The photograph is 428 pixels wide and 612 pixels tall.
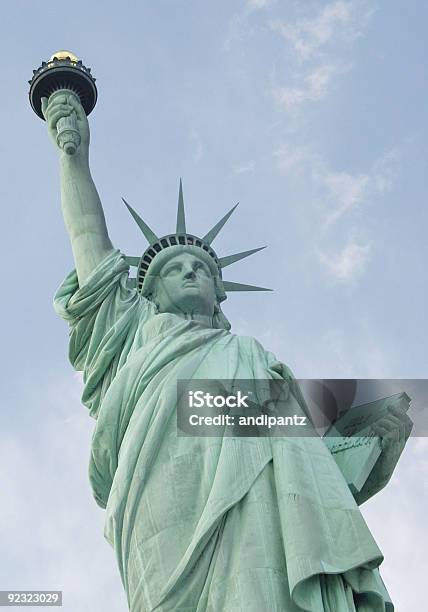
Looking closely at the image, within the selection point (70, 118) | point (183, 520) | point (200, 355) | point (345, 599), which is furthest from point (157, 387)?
point (70, 118)

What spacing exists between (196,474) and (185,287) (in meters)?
3.09

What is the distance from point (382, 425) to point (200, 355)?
1843mm

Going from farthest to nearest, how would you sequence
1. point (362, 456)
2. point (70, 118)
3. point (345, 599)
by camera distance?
point (70, 118)
point (362, 456)
point (345, 599)

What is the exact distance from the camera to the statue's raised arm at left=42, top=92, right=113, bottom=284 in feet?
44.5

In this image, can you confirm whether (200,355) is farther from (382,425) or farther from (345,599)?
(345,599)

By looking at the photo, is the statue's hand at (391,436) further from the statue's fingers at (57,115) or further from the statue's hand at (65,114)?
the statue's fingers at (57,115)

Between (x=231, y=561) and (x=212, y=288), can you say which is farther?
(x=212, y=288)

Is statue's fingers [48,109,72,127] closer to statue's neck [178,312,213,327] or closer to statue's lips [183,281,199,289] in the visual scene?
statue's lips [183,281,199,289]

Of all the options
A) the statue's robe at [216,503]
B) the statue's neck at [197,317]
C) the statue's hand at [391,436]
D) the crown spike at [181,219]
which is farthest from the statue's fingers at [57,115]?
the statue's hand at [391,436]

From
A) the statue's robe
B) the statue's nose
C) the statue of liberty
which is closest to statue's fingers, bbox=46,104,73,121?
the statue of liberty

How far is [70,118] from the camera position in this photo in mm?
14664

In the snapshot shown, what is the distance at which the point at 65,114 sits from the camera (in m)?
14.7

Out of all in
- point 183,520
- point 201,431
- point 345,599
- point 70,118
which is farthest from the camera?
point 70,118

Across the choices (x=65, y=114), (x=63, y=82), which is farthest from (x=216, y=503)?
(x=63, y=82)
